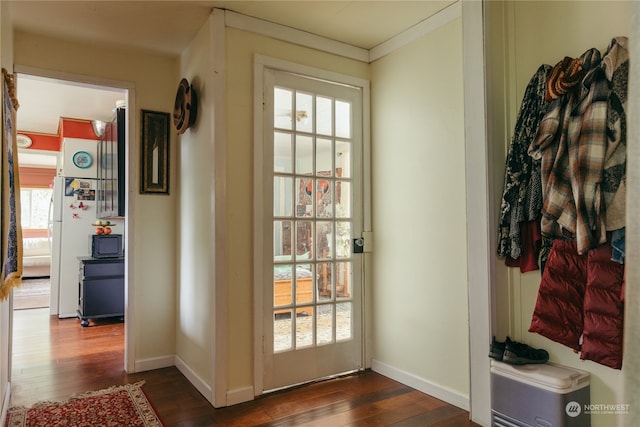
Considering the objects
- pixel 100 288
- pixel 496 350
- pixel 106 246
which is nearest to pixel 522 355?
pixel 496 350

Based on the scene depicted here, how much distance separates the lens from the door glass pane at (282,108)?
284cm

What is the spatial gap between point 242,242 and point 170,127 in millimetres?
1323

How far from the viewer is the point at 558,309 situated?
1914mm

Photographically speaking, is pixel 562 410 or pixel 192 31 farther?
pixel 192 31

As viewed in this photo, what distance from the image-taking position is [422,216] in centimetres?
275

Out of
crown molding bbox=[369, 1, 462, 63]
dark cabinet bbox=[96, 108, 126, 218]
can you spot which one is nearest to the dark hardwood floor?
dark cabinet bbox=[96, 108, 126, 218]

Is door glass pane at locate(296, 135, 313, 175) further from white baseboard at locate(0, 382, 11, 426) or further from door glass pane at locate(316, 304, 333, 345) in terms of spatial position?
white baseboard at locate(0, 382, 11, 426)

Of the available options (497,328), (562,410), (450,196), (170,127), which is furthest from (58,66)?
(562,410)

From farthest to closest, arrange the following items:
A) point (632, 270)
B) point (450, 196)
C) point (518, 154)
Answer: point (450, 196) → point (518, 154) → point (632, 270)

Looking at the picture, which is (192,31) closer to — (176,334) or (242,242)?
(242,242)

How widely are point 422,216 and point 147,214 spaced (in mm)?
2092

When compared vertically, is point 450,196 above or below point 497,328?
above

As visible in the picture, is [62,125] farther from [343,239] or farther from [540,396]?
[540,396]

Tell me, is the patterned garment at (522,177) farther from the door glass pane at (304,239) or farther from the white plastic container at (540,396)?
the door glass pane at (304,239)
